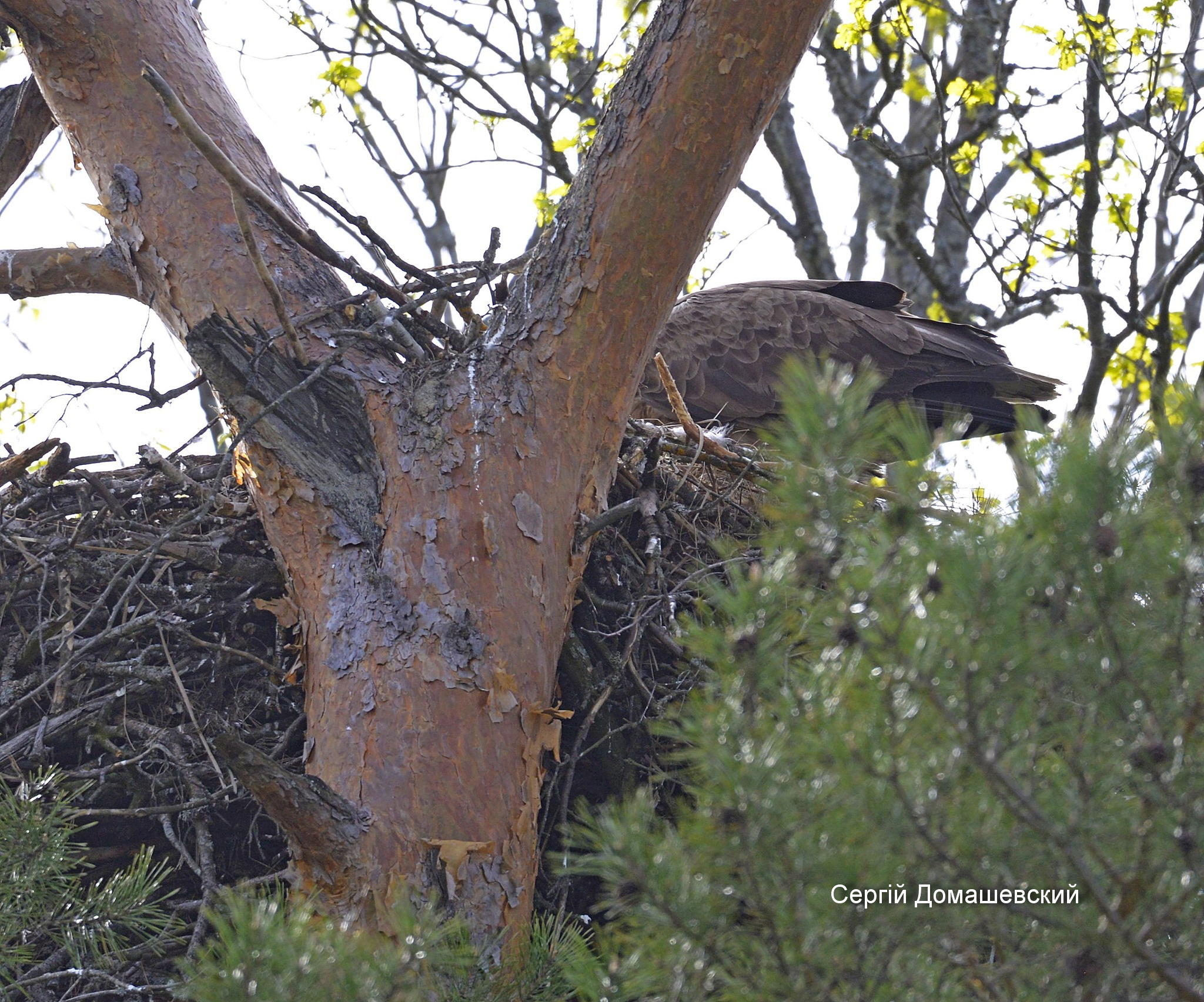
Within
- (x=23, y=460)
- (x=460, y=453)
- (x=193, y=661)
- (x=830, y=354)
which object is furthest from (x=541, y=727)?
(x=830, y=354)

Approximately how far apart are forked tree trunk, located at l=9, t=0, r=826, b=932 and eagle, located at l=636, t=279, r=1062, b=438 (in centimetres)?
271

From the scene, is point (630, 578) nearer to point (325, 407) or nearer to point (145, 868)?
point (325, 407)

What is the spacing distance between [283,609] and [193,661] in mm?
444

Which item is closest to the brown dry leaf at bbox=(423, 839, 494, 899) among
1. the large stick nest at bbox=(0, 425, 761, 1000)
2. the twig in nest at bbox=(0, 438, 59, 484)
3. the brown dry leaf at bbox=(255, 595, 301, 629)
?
the large stick nest at bbox=(0, 425, 761, 1000)

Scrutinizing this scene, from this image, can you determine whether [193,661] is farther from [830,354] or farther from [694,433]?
[830,354]

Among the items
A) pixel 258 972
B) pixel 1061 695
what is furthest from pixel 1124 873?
pixel 258 972

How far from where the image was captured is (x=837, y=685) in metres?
1.46

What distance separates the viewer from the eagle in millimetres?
5934

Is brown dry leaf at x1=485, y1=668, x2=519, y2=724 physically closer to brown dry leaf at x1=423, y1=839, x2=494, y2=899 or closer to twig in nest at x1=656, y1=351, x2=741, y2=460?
brown dry leaf at x1=423, y1=839, x2=494, y2=899

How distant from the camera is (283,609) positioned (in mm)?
→ 3252

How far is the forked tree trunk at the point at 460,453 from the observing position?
2.50m

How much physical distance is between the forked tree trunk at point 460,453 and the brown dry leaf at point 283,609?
24 centimetres

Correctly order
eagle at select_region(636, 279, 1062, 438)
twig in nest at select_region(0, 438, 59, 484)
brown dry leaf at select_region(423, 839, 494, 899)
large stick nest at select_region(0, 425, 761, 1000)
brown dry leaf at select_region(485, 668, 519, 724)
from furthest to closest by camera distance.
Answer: eagle at select_region(636, 279, 1062, 438)
twig in nest at select_region(0, 438, 59, 484)
large stick nest at select_region(0, 425, 761, 1000)
brown dry leaf at select_region(485, 668, 519, 724)
brown dry leaf at select_region(423, 839, 494, 899)

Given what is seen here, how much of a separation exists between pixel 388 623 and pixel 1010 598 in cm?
164
